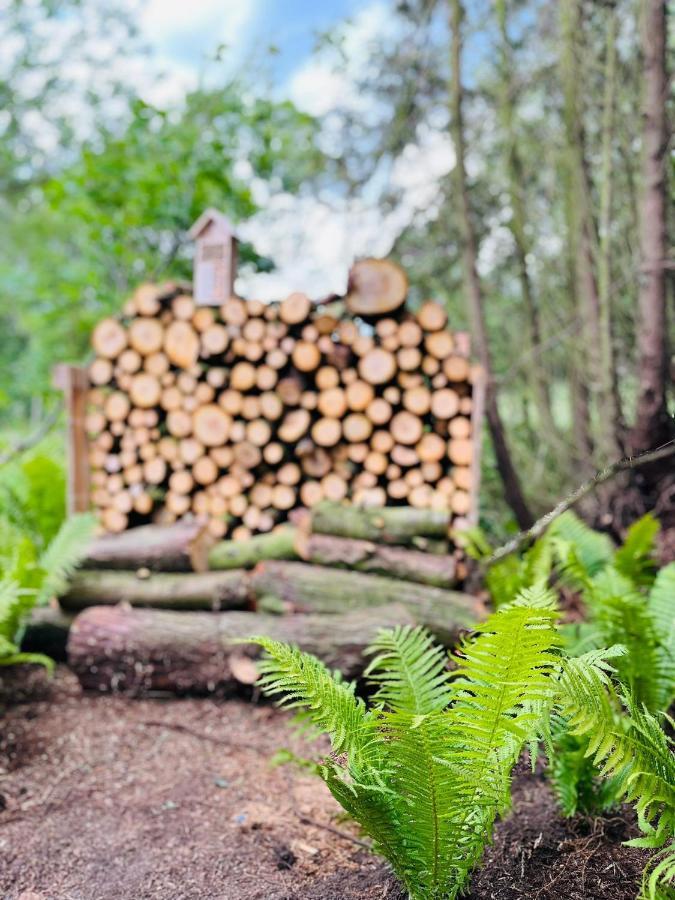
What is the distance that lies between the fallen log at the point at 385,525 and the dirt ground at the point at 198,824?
924mm

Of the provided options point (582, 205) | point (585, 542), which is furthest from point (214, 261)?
point (585, 542)

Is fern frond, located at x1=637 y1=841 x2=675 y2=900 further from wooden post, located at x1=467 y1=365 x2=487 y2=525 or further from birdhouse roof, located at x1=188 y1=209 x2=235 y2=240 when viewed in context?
birdhouse roof, located at x1=188 y1=209 x2=235 y2=240

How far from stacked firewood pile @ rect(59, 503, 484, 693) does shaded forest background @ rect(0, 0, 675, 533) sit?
1.28 meters

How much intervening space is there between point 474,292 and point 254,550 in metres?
2.22

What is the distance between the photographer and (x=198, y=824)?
2012 mm

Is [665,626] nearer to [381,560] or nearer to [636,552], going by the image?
[636,552]

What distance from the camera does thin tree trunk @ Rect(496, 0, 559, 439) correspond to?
185 inches

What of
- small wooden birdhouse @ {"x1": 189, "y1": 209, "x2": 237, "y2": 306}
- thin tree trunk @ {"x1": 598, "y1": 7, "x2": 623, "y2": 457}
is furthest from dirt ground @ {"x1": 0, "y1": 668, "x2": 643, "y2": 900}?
thin tree trunk @ {"x1": 598, "y1": 7, "x2": 623, "y2": 457}

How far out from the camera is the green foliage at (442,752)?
129cm

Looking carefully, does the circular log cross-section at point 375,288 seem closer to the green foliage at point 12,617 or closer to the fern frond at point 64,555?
the fern frond at point 64,555

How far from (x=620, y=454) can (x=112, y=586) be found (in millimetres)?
2844

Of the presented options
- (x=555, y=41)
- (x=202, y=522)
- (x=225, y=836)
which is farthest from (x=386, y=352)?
(x=555, y=41)

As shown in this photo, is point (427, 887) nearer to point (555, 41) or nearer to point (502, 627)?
point (502, 627)

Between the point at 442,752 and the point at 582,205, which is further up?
the point at 582,205
